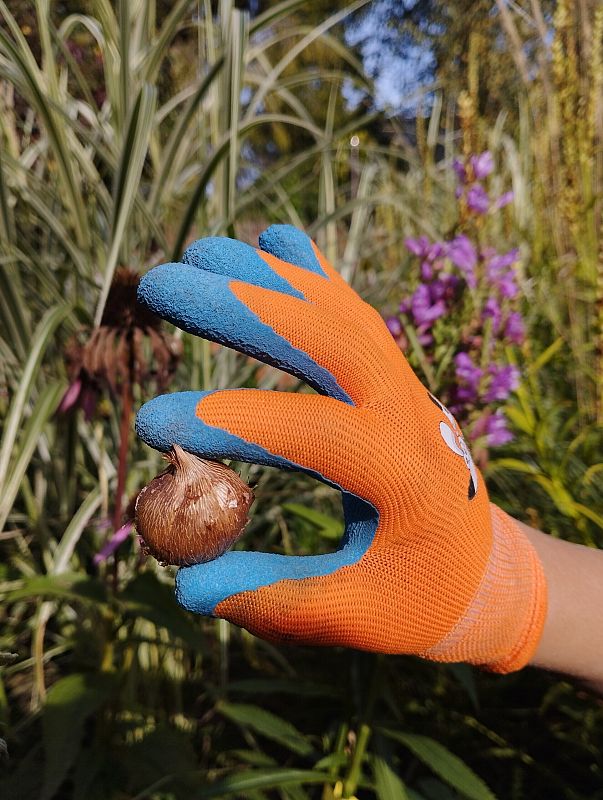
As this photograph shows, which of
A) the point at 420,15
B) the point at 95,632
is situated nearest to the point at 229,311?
the point at 95,632

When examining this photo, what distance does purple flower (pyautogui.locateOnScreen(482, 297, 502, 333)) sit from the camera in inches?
43.2

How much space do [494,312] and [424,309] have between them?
0.14 m

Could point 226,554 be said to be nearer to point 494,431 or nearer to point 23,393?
point 23,393

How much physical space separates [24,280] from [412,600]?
0.97 meters

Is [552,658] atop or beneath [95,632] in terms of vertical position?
atop

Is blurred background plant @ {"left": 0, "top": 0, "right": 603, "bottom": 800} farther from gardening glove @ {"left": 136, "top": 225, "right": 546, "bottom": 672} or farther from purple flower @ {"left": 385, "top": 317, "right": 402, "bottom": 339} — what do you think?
gardening glove @ {"left": 136, "top": 225, "right": 546, "bottom": 672}

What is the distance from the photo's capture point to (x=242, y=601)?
570 mm

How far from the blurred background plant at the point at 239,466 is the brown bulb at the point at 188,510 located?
37 centimetres

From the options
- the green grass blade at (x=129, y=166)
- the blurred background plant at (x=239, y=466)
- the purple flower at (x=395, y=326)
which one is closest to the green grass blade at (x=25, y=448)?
the blurred background plant at (x=239, y=466)

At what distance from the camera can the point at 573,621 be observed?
0.68 metres

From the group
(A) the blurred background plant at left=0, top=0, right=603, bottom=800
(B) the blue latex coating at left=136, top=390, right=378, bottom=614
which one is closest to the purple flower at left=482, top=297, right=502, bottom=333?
(A) the blurred background plant at left=0, top=0, right=603, bottom=800

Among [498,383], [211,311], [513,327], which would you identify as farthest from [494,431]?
[211,311]

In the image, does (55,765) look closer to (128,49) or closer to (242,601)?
(242,601)

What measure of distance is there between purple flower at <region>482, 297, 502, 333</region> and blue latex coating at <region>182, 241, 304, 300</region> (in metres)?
0.60
